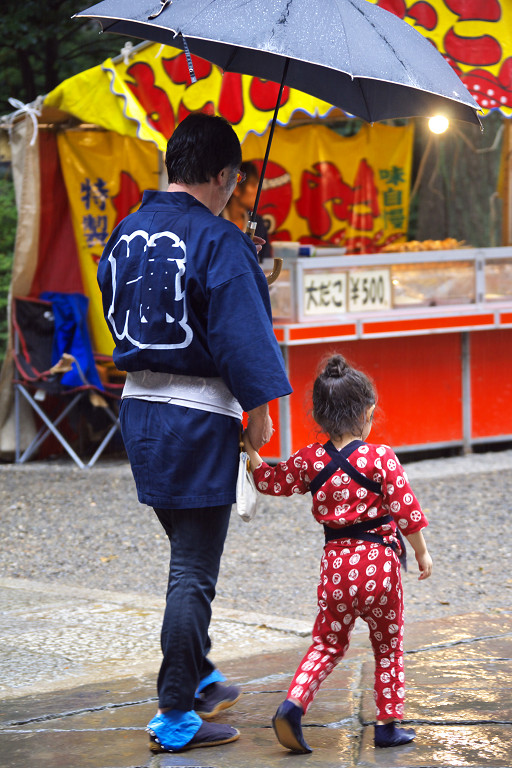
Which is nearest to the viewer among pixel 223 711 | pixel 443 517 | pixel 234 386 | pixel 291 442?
pixel 234 386

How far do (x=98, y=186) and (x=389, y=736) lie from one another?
245 inches

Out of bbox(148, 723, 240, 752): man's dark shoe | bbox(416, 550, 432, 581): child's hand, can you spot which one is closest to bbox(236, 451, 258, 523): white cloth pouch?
bbox(416, 550, 432, 581): child's hand

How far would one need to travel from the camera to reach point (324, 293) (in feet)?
26.6

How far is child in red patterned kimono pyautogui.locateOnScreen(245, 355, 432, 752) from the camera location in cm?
324

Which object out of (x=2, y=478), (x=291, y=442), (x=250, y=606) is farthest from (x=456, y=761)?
(x=2, y=478)

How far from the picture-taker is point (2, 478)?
27.6 ft

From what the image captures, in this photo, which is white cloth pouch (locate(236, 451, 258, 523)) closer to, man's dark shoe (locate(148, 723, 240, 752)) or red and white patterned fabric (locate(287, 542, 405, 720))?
red and white patterned fabric (locate(287, 542, 405, 720))

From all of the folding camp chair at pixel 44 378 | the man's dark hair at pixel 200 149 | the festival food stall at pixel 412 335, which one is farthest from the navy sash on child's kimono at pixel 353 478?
the folding camp chair at pixel 44 378

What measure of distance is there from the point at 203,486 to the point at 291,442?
487 cm

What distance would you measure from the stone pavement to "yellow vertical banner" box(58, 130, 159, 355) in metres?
3.79

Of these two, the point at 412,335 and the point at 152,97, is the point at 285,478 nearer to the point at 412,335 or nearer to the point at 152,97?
the point at 152,97

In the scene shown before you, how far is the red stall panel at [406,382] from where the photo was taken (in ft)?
26.9

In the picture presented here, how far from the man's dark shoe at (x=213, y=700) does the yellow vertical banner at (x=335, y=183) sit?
297 inches

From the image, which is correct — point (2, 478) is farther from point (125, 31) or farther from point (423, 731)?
point (423, 731)
